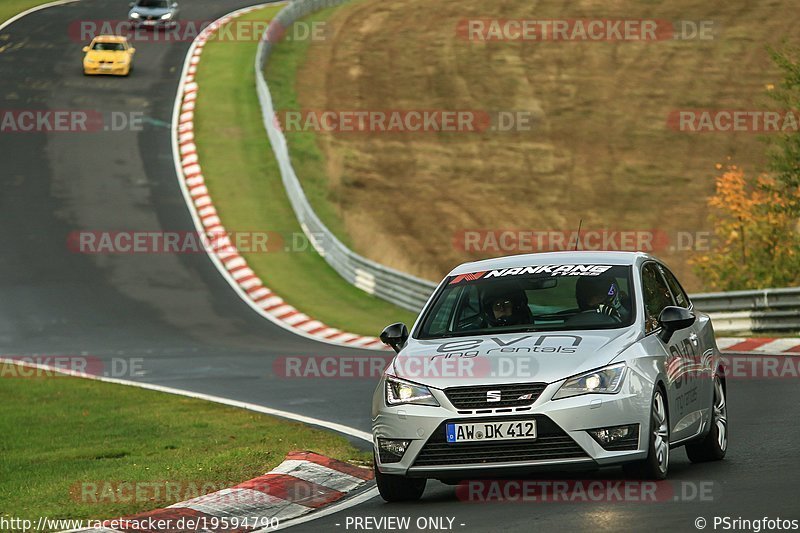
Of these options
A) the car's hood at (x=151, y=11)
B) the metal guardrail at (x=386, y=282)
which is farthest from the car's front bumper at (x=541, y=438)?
the car's hood at (x=151, y=11)

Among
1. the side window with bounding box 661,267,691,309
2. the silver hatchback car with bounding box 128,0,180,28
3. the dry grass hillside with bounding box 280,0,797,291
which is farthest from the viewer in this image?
the silver hatchback car with bounding box 128,0,180,28

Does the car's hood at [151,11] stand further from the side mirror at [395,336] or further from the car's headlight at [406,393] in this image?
the car's headlight at [406,393]

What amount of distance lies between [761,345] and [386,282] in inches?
390

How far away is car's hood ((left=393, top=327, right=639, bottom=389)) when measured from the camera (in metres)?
9.41

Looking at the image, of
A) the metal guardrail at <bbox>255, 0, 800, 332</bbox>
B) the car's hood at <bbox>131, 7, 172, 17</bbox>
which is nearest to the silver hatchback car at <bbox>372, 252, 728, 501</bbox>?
the metal guardrail at <bbox>255, 0, 800, 332</bbox>

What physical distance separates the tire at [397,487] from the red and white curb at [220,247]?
43.4 ft

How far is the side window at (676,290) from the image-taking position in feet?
38.0

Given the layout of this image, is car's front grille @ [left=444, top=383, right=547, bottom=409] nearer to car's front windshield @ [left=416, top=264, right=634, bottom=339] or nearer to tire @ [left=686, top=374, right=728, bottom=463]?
car's front windshield @ [left=416, top=264, right=634, bottom=339]

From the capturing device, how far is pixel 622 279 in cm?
1073

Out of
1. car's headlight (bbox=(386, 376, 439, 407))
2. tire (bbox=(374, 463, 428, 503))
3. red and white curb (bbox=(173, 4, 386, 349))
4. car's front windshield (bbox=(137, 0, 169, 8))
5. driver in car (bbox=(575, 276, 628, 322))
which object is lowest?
red and white curb (bbox=(173, 4, 386, 349))

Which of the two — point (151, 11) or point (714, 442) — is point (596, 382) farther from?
point (151, 11)

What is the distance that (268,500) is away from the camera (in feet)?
33.8

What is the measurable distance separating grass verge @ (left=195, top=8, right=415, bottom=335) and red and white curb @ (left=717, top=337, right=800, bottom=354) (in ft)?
22.3

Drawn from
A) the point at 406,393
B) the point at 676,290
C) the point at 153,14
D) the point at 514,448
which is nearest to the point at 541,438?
the point at 514,448
